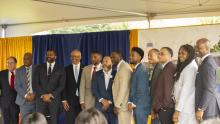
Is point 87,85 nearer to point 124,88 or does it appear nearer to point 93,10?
point 124,88

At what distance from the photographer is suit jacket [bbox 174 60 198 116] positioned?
485 cm

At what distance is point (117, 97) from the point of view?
587 centimetres

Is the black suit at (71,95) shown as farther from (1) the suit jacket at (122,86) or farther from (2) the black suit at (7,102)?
(2) the black suit at (7,102)

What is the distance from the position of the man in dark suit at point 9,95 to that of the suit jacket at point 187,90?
3003mm

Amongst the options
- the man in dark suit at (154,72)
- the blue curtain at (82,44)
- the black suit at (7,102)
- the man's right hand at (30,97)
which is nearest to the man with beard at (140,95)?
the man in dark suit at (154,72)

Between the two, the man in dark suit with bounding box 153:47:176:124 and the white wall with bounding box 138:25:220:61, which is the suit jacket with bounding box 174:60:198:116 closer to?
the man in dark suit with bounding box 153:47:176:124

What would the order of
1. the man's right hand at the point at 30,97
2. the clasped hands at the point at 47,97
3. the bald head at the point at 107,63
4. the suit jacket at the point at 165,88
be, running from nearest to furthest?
the suit jacket at the point at 165,88, the bald head at the point at 107,63, the clasped hands at the point at 47,97, the man's right hand at the point at 30,97

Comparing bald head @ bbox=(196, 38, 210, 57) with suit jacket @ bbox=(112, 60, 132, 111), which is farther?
suit jacket @ bbox=(112, 60, 132, 111)

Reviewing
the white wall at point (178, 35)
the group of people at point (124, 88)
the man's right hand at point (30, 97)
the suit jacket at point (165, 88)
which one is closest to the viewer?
the group of people at point (124, 88)

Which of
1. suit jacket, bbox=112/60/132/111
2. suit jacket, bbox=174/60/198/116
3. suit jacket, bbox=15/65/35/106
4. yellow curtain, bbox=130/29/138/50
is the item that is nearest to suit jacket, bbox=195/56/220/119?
suit jacket, bbox=174/60/198/116

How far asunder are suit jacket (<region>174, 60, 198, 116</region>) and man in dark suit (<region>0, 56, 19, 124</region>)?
118 inches

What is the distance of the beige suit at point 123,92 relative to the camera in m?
5.83

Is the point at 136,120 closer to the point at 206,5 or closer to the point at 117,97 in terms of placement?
the point at 117,97

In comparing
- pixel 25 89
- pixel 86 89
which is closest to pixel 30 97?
pixel 25 89
